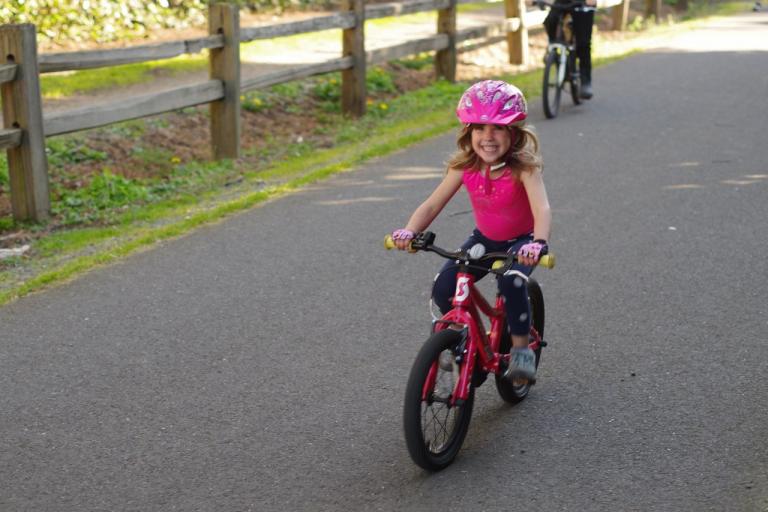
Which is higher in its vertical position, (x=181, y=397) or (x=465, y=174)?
(x=465, y=174)

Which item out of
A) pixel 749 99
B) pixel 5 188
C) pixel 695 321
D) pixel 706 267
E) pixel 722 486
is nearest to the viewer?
pixel 722 486

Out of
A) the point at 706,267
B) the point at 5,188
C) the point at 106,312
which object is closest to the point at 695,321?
the point at 706,267

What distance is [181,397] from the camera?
18.4 ft

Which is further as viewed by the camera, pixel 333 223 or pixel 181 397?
pixel 333 223

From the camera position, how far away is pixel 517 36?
57.4 feet

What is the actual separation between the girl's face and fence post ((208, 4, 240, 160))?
20.6ft

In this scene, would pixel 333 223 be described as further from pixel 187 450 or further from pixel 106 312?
pixel 187 450

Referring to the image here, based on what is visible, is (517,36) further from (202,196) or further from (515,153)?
(515,153)

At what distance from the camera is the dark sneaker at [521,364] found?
5.12 meters

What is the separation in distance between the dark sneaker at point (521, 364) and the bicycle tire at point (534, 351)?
0.39ft

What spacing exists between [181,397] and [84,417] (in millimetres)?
466

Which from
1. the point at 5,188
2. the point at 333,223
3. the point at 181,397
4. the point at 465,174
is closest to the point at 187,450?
the point at 181,397

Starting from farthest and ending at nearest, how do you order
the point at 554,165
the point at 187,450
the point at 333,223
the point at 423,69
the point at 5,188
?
the point at 423,69
the point at 554,165
the point at 5,188
the point at 333,223
the point at 187,450

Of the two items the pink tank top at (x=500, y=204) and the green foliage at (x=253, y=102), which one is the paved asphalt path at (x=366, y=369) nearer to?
the pink tank top at (x=500, y=204)
